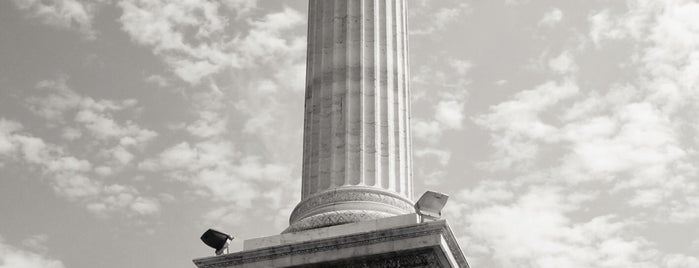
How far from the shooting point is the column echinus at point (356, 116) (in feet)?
51.3

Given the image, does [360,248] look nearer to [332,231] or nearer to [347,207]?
[332,231]

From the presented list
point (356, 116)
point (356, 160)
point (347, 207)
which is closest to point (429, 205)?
point (347, 207)

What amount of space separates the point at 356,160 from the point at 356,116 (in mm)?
939

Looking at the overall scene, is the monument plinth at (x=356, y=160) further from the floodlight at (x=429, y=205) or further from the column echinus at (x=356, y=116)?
the floodlight at (x=429, y=205)

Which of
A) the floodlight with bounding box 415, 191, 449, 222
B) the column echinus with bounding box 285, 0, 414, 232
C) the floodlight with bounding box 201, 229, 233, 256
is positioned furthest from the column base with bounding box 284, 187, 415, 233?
the floodlight with bounding box 201, 229, 233, 256

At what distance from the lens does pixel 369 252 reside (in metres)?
14.2

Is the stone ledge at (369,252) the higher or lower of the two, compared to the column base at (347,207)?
lower

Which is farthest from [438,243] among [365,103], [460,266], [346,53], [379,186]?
[346,53]

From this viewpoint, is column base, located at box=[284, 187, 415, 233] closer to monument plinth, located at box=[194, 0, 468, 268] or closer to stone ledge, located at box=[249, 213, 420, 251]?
monument plinth, located at box=[194, 0, 468, 268]

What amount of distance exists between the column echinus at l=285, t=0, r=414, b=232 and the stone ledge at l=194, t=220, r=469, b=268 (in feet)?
2.35

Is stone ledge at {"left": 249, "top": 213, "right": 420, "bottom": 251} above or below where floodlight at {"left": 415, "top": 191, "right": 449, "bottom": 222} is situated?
below

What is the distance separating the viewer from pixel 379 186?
1583 centimetres

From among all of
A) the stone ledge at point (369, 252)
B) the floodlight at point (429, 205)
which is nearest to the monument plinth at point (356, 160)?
the stone ledge at point (369, 252)

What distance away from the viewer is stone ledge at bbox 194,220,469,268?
45.5 feet
